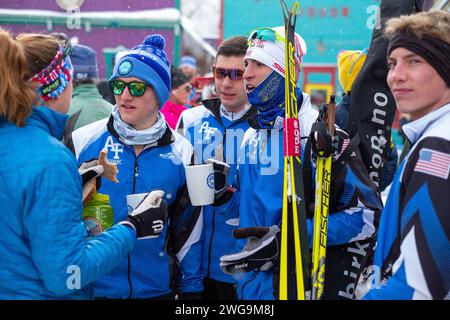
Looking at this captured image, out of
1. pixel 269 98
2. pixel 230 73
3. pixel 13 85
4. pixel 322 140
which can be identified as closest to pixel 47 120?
pixel 13 85

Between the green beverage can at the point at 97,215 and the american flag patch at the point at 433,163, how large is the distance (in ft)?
4.74

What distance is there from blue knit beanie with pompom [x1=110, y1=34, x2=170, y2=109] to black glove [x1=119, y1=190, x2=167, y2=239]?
0.92 meters

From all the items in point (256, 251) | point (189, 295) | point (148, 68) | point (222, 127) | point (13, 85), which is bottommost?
point (189, 295)

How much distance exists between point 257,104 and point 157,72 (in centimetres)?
65

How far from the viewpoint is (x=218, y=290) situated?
3840 millimetres

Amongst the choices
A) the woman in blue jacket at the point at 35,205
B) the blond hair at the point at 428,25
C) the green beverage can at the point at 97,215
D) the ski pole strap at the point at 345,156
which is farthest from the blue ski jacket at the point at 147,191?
the blond hair at the point at 428,25

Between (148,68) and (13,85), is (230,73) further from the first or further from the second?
(13,85)

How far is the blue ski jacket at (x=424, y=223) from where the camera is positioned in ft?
5.96

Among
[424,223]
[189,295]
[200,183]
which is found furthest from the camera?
[189,295]

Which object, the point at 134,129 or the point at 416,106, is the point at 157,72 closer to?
the point at 134,129

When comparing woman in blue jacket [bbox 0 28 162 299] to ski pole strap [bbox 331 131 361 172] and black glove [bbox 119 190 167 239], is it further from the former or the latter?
ski pole strap [bbox 331 131 361 172]

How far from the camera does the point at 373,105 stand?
318 centimetres

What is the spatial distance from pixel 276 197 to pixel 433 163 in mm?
1204
